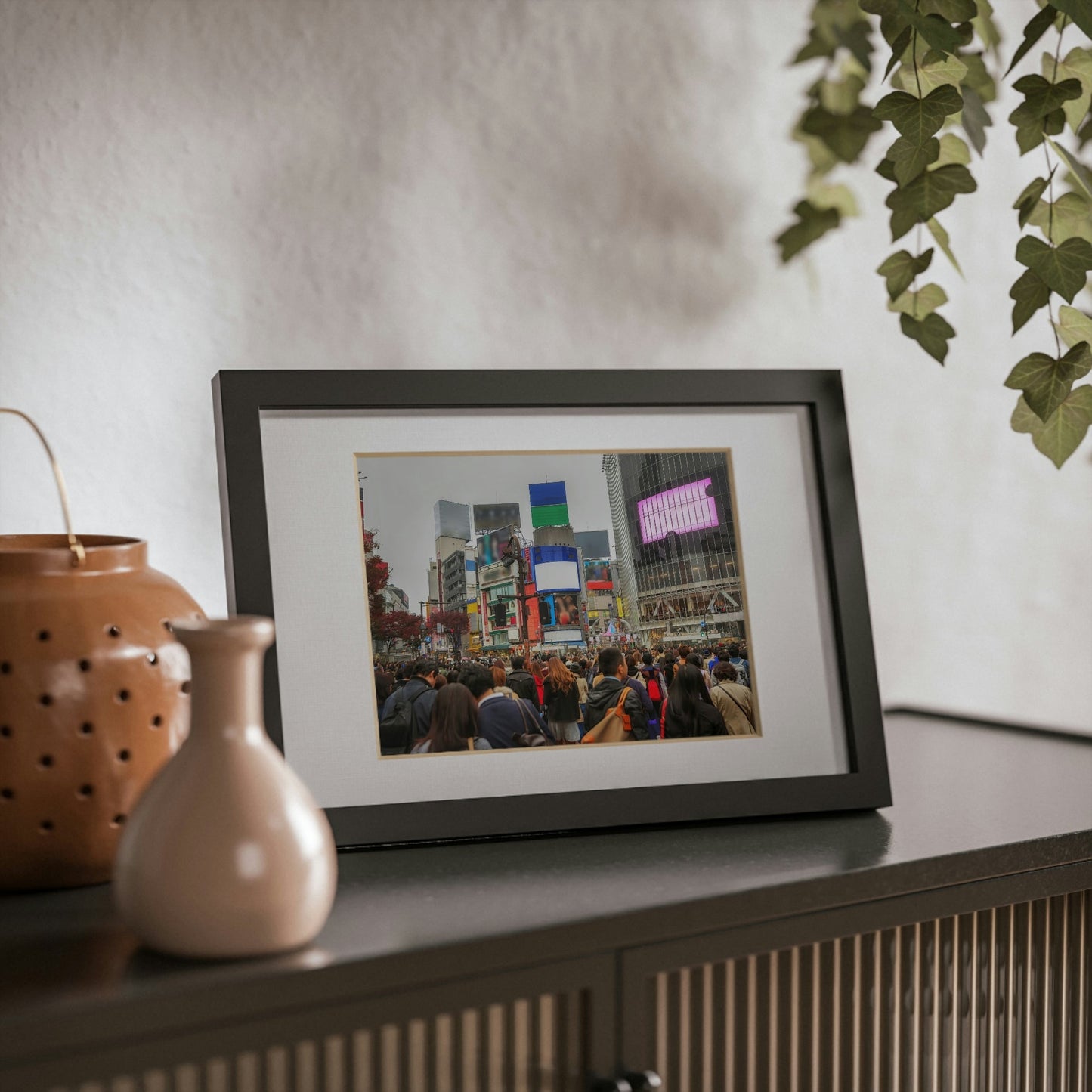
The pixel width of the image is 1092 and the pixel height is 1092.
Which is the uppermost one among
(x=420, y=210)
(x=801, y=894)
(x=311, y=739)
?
(x=420, y=210)

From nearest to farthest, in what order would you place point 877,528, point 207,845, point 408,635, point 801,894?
point 207,845 → point 801,894 → point 408,635 → point 877,528

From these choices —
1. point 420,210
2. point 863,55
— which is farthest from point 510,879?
point 863,55

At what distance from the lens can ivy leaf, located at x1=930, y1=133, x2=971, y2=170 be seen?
0.91 metres

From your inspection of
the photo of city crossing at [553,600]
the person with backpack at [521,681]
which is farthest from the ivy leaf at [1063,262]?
the person with backpack at [521,681]

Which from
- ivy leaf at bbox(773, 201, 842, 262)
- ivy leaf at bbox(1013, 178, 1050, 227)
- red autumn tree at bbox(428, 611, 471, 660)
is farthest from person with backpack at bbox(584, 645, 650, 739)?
ivy leaf at bbox(773, 201, 842, 262)

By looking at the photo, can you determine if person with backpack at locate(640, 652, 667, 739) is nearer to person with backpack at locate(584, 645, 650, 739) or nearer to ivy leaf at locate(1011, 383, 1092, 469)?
person with backpack at locate(584, 645, 650, 739)

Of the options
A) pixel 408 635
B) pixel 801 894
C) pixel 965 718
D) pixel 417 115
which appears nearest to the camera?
pixel 801 894

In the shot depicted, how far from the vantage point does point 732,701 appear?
2.64 ft

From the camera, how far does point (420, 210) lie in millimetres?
1047

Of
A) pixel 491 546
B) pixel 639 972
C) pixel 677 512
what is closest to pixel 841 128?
pixel 677 512

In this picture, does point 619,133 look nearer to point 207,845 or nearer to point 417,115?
point 417,115

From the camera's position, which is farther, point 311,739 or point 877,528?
point 877,528

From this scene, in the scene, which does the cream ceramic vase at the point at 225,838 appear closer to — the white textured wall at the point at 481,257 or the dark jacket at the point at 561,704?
the dark jacket at the point at 561,704

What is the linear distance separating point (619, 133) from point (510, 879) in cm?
81
